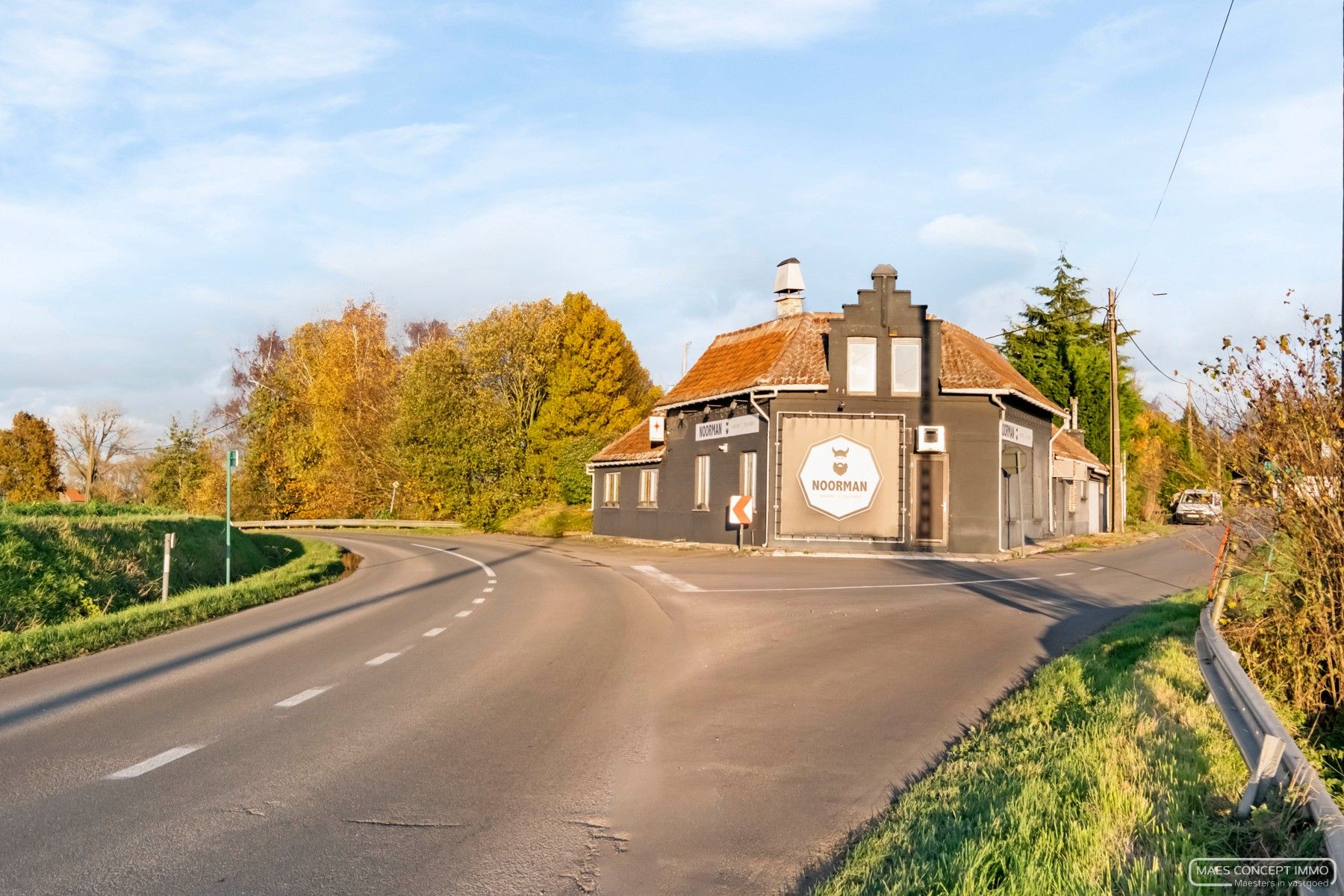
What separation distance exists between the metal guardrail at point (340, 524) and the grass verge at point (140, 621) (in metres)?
29.4

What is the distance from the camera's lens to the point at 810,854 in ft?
15.6

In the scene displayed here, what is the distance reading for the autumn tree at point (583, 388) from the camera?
171 ft

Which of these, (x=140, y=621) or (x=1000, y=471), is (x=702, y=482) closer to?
(x=1000, y=471)

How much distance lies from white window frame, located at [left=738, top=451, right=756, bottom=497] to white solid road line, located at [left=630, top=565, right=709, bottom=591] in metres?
7.80

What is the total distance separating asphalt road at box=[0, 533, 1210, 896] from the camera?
4.62 metres

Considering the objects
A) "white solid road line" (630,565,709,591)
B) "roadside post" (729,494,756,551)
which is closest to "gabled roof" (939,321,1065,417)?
"roadside post" (729,494,756,551)

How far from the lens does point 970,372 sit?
3036 centimetres

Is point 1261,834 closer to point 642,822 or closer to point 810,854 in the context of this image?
point 810,854

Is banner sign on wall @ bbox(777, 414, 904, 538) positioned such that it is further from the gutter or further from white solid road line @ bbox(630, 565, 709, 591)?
white solid road line @ bbox(630, 565, 709, 591)

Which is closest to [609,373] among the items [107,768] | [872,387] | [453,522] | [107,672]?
[453,522]

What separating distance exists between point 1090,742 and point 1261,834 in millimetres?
1798

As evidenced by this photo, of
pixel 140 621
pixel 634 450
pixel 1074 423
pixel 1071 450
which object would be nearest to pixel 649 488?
pixel 634 450

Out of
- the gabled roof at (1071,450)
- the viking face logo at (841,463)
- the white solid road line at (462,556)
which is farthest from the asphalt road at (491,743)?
the gabled roof at (1071,450)

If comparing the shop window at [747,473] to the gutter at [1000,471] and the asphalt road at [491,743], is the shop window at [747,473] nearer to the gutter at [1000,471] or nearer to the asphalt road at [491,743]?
the gutter at [1000,471]
